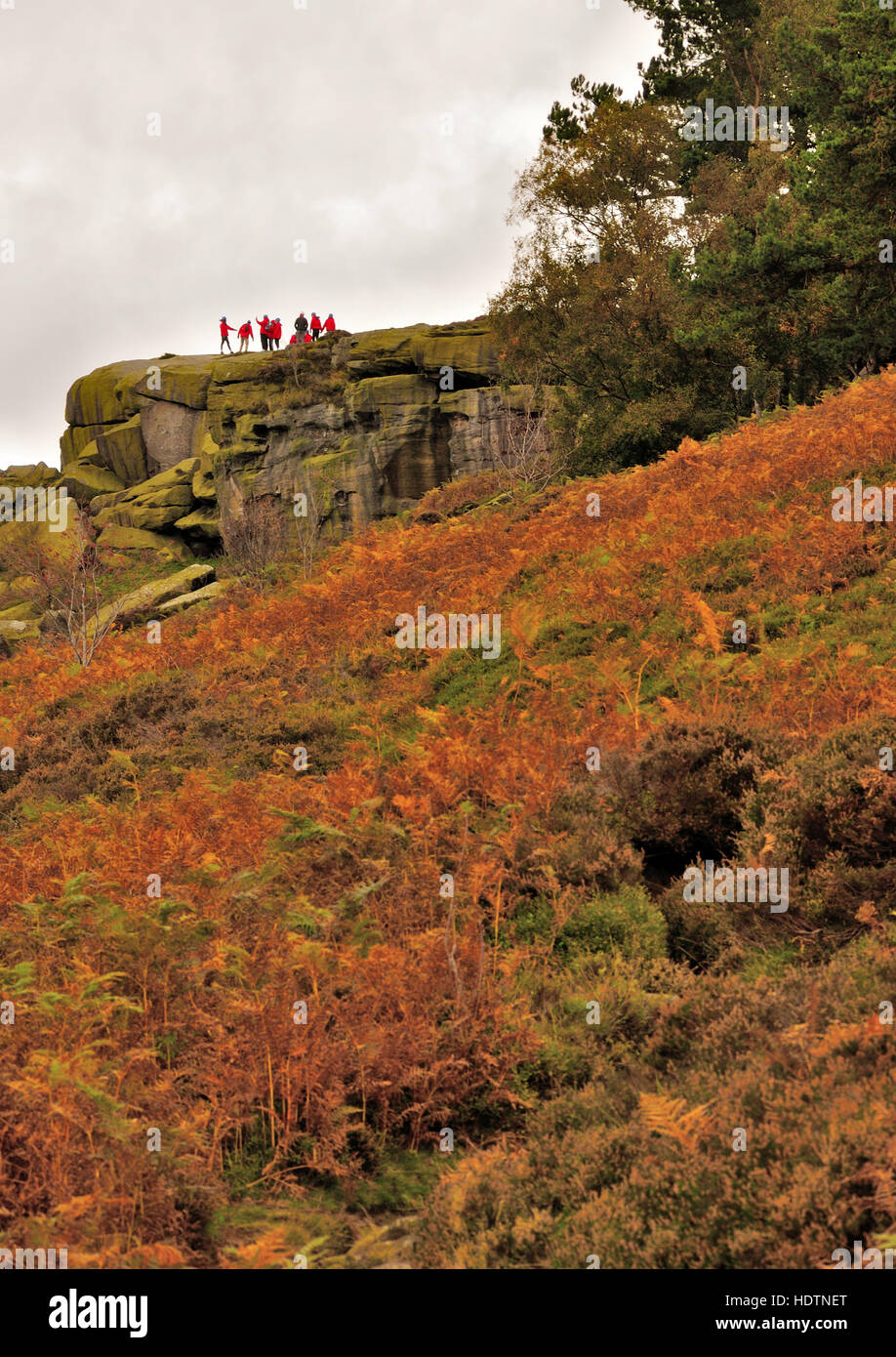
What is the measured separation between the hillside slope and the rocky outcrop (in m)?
25.4

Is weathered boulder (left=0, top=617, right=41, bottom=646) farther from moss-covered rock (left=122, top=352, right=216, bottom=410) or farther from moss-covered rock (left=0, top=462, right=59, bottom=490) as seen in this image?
moss-covered rock (left=0, top=462, right=59, bottom=490)

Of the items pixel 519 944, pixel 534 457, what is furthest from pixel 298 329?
pixel 519 944

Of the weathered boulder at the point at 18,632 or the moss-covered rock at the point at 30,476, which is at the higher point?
the moss-covered rock at the point at 30,476

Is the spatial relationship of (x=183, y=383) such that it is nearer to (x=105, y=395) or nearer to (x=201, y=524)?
(x=105, y=395)

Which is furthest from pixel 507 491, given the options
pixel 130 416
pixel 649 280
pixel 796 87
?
pixel 130 416

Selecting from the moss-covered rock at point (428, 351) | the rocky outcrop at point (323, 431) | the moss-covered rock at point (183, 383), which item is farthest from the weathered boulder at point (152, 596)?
the moss-covered rock at point (183, 383)

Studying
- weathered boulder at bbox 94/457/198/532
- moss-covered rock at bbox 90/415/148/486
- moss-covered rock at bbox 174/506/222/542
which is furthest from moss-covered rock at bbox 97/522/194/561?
moss-covered rock at bbox 90/415/148/486

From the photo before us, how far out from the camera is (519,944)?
Answer: 6230 millimetres

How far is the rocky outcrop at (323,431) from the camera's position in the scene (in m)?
40.6

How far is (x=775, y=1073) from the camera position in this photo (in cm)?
436

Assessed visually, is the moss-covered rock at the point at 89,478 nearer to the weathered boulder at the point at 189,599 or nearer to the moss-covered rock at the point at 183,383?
the moss-covered rock at the point at 183,383

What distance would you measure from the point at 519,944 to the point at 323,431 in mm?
39057

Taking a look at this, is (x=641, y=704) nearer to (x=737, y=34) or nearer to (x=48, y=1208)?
(x=48, y=1208)

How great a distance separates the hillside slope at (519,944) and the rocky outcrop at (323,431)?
83.3 ft
